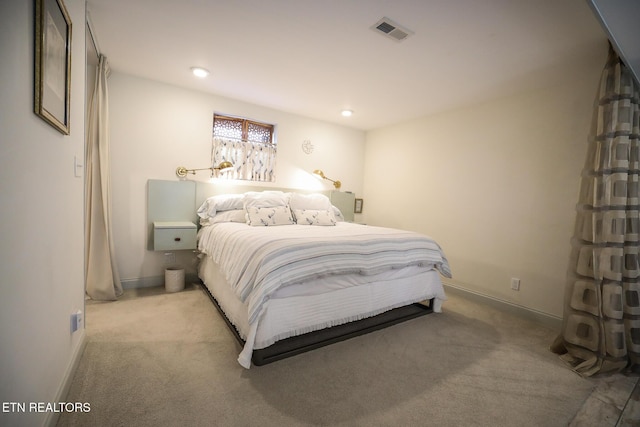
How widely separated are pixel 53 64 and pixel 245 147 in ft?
8.20

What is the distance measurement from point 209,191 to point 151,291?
128 cm

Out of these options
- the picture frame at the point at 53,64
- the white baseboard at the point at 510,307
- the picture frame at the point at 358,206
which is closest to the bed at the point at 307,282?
the white baseboard at the point at 510,307

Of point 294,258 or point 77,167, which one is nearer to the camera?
point 77,167

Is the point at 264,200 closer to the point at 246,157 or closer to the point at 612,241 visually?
the point at 246,157

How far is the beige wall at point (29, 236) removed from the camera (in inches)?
32.7

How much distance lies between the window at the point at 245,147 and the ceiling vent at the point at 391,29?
88.8 inches

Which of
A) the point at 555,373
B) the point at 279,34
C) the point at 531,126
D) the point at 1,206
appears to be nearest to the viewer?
the point at 1,206

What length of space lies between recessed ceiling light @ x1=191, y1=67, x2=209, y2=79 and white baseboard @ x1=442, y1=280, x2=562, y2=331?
12.1 feet

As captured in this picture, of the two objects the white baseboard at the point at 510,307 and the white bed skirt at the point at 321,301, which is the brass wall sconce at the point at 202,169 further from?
the white baseboard at the point at 510,307

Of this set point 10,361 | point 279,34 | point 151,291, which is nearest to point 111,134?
point 151,291

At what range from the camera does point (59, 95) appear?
128 cm

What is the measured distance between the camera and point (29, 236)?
100cm

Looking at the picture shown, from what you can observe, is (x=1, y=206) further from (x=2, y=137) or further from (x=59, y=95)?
(x=59, y=95)

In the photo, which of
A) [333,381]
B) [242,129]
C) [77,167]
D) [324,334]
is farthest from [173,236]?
[333,381]
